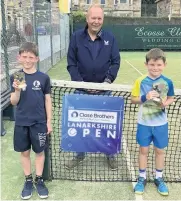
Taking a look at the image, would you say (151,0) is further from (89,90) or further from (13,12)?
(89,90)

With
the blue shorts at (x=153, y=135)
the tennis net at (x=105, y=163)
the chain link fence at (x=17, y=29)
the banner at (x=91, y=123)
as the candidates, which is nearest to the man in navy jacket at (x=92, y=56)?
the tennis net at (x=105, y=163)

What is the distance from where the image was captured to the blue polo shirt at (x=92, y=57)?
3941 millimetres

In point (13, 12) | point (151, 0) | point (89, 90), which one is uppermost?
point (151, 0)

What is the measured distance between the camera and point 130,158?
4.30m

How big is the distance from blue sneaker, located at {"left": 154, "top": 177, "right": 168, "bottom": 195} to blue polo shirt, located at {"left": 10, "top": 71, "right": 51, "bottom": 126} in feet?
4.89

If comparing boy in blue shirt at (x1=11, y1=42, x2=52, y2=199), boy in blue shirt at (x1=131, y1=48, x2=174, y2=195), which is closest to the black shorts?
boy in blue shirt at (x1=11, y1=42, x2=52, y2=199)

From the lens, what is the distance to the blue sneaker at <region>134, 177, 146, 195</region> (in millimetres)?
3519

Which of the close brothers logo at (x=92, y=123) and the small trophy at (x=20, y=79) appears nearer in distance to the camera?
the small trophy at (x=20, y=79)

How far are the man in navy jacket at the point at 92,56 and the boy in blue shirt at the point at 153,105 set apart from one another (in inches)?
28.4

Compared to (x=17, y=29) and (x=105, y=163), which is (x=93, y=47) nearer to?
(x=105, y=163)

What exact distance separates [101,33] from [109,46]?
0.62 ft

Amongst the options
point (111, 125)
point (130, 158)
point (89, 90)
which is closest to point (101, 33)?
point (89, 90)

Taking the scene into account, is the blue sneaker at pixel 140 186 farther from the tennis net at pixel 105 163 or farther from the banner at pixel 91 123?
the banner at pixel 91 123

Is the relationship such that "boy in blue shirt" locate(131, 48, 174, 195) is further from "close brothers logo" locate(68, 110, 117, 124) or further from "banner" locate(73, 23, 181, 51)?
"banner" locate(73, 23, 181, 51)
